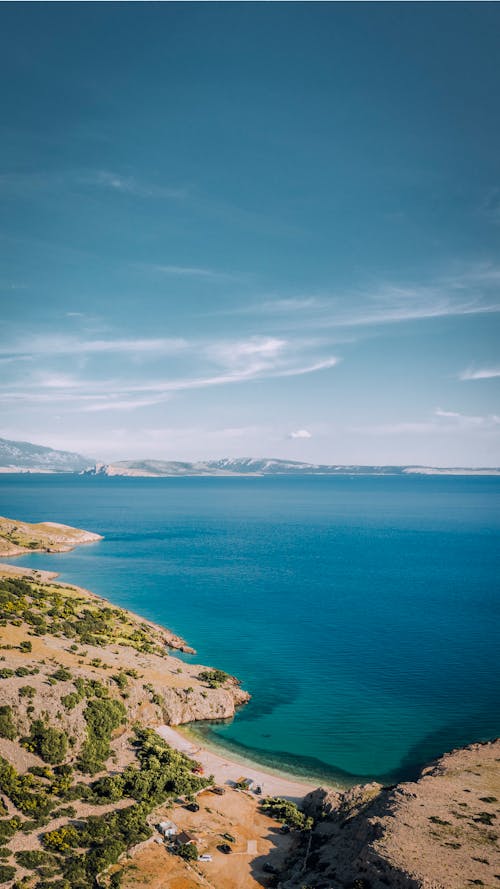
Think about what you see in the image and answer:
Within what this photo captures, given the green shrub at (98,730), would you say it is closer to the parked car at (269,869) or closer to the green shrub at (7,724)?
the green shrub at (7,724)

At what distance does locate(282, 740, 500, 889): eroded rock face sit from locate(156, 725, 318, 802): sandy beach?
12.3 feet

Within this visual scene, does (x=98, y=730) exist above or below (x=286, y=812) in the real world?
above

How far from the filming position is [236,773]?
166 feet

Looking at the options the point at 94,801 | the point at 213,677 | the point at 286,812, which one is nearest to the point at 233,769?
the point at 286,812

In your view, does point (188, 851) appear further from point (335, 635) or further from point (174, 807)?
point (335, 635)

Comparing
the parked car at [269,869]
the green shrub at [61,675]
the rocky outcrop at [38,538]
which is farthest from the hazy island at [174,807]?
the rocky outcrop at [38,538]

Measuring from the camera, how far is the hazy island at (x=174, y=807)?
3466 cm

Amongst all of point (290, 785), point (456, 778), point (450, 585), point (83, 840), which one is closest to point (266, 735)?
point (290, 785)

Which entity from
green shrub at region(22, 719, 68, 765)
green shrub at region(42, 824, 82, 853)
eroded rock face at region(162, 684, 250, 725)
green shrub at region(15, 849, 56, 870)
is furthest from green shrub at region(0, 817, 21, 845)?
eroded rock face at region(162, 684, 250, 725)

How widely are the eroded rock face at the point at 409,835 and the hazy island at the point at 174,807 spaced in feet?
0.34

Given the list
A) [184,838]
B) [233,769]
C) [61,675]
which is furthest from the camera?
[61,675]

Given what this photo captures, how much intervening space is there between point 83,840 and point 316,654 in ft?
168

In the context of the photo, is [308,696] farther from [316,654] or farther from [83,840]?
[83,840]

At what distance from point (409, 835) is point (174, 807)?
19.4 meters
